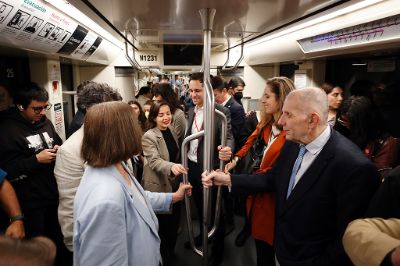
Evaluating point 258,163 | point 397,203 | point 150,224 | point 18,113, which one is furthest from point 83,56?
point 397,203

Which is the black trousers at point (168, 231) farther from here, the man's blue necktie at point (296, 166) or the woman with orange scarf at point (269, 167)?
the man's blue necktie at point (296, 166)

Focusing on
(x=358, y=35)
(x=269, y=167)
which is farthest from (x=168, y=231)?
(x=358, y=35)

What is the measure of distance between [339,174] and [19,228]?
1859 millimetres

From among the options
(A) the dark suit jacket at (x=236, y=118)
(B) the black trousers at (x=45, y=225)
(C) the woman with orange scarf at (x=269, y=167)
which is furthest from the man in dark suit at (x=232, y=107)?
(B) the black trousers at (x=45, y=225)

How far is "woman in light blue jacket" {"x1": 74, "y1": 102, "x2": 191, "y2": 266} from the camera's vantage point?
39.7 inches

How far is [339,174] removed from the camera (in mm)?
1223

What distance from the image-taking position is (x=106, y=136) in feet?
3.65

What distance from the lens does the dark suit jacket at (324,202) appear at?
3.82 ft

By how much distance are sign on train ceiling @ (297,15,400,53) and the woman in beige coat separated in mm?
1505

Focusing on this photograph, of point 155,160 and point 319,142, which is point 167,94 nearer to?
point 155,160

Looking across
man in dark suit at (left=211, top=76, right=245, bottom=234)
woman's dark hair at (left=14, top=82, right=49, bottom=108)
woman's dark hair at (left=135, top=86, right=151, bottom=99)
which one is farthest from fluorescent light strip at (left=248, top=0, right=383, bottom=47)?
woman's dark hair at (left=135, top=86, right=151, bottom=99)

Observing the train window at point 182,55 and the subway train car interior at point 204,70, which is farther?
the train window at point 182,55

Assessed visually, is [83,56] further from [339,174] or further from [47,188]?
[339,174]

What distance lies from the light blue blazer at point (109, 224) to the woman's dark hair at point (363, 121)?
166cm
